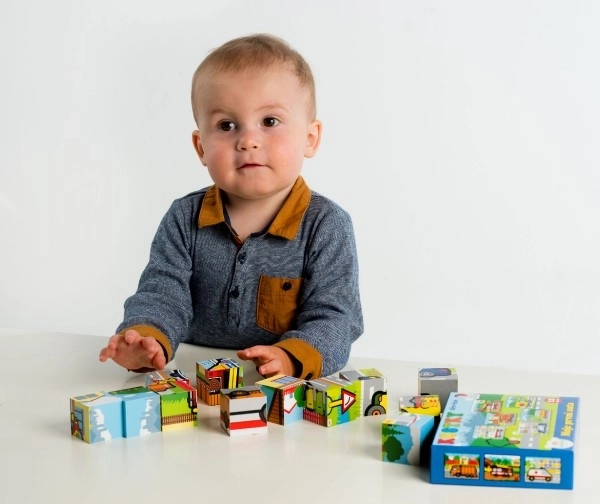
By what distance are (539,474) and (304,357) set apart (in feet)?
1.34

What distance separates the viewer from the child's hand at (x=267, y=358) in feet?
3.87

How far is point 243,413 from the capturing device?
1058 mm

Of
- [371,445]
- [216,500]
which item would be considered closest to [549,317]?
[371,445]

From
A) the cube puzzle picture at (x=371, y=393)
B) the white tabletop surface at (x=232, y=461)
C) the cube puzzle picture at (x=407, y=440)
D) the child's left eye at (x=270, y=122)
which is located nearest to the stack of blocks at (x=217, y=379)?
the white tabletop surface at (x=232, y=461)

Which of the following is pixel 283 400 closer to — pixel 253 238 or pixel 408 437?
pixel 408 437

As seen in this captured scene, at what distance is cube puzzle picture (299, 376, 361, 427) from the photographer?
1.08 m

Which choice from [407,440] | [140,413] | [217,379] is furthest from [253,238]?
[407,440]

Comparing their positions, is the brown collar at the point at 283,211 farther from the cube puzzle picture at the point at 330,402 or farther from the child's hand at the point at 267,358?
the cube puzzle picture at the point at 330,402

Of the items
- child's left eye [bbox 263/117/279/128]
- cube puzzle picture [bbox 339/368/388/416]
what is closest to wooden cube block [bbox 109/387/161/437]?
cube puzzle picture [bbox 339/368/388/416]

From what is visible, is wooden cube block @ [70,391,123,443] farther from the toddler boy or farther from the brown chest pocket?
the brown chest pocket

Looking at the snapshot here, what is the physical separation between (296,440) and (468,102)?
141 cm

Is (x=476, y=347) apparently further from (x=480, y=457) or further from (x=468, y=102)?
(x=480, y=457)

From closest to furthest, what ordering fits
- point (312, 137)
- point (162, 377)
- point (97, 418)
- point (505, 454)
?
point (505, 454) < point (97, 418) < point (162, 377) < point (312, 137)

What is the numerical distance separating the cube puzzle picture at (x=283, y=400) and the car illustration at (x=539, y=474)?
29 centimetres
